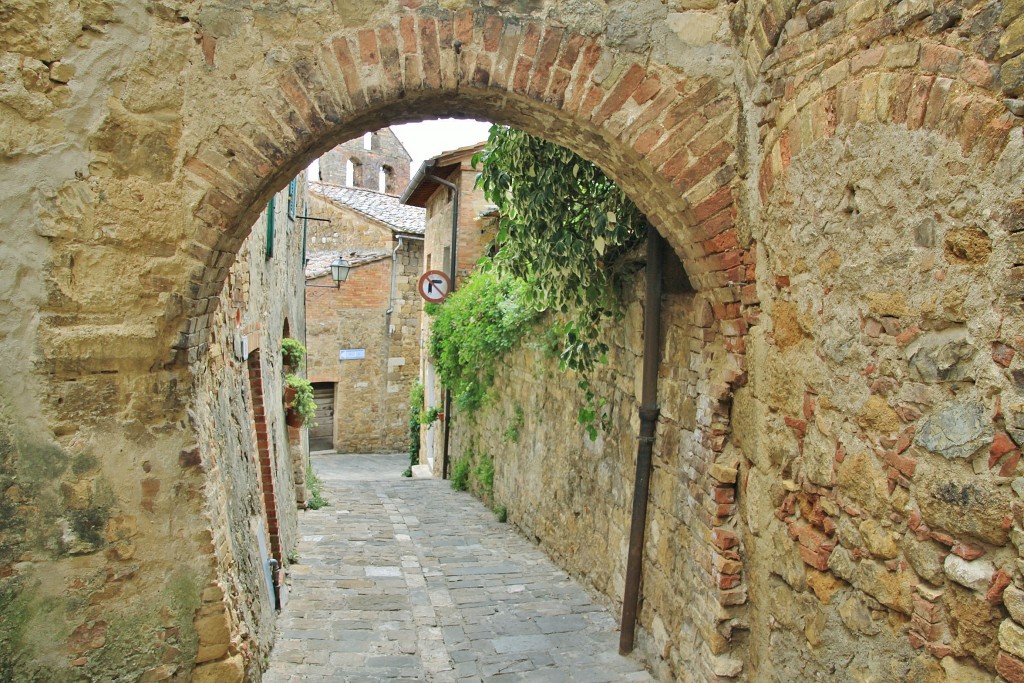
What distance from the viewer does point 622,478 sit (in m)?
4.84

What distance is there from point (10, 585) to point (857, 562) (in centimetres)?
298

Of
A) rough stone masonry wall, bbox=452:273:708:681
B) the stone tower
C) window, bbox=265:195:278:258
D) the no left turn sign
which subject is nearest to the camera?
rough stone masonry wall, bbox=452:273:708:681

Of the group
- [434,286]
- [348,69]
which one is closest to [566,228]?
[348,69]

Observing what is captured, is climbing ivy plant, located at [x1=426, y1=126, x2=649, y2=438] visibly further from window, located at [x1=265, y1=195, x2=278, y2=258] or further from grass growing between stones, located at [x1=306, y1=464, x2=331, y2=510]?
grass growing between stones, located at [x1=306, y1=464, x2=331, y2=510]

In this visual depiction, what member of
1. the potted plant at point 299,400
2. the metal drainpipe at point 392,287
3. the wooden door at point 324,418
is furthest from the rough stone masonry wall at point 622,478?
the wooden door at point 324,418

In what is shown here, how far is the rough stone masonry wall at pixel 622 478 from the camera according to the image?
12.1ft

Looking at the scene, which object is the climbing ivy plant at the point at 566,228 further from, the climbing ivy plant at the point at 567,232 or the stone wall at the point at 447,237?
the stone wall at the point at 447,237

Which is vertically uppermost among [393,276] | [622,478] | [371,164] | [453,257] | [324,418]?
[371,164]

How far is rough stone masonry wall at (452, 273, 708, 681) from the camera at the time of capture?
12.1 feet

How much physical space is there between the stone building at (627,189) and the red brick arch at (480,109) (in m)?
0.01

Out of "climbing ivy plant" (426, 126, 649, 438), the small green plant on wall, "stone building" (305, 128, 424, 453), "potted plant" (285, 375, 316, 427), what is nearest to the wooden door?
"stone building" (305, 128, 424, 453)

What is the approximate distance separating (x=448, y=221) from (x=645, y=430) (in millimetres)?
9529

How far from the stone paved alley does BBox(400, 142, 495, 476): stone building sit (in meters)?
5.22

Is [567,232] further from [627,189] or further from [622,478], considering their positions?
[622,478]
